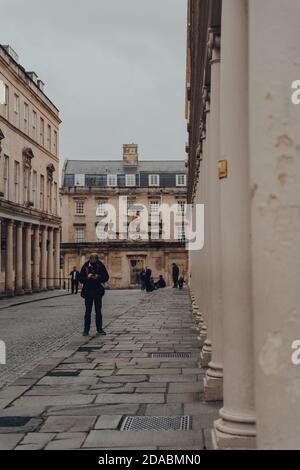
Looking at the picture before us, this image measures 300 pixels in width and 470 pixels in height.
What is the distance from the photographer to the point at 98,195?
7412 centimetres

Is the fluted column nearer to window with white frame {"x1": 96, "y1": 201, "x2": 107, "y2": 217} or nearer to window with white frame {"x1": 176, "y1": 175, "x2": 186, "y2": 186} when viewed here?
window with white frame {"x1": 96, "y1": 201, "x2": 107, "y2": 217}

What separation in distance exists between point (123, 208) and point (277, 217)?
70810 millimetres

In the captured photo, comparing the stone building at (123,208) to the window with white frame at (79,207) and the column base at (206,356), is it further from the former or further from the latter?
the column base at (206,356)

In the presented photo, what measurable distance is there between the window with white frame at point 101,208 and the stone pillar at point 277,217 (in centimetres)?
6998

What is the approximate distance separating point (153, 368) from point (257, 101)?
6628 mm

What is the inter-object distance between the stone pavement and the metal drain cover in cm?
5

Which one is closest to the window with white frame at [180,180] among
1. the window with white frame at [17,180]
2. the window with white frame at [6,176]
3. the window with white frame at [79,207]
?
the window with white frame at [79,207]

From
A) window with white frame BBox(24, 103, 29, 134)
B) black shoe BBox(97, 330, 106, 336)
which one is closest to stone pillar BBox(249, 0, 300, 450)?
black shoe BBox(97, 330, 106, 336)

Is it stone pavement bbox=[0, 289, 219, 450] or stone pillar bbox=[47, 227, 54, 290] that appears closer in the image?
stone pavement bbox=[0, 289, 219, 450]

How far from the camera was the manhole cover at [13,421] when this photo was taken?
633 cm

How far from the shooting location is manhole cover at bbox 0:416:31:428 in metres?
6.33

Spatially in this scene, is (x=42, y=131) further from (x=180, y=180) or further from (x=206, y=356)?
(x=206, y=356)

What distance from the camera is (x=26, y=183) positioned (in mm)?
40312
